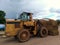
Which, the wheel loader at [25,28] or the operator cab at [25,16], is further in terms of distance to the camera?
the operator cab at [25,16]

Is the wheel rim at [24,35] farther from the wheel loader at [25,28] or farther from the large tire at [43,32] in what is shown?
the large tire at [43,32]

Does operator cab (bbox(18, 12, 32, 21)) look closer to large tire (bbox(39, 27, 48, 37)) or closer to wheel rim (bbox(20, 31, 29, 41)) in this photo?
wheel rim (bbox(20, 31, 29, 41))

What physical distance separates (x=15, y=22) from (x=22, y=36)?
1.25 meters

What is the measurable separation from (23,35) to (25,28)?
100 centimetres

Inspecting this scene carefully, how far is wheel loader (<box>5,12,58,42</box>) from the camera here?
11648 mm

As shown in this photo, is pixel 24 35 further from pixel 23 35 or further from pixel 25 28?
pixel 25 28

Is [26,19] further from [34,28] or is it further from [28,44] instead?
[28,44]

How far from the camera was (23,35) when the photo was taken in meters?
11.9

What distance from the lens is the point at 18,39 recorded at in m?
11.7

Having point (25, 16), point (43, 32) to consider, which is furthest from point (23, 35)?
point (43, 32)

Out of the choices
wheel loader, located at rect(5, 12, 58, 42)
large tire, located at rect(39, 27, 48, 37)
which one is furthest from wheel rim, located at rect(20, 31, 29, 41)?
large tire, located at rect(39, 27, 48, 37)

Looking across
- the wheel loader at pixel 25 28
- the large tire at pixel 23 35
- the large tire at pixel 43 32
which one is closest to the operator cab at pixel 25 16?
the wheel loader at pixel 25 28

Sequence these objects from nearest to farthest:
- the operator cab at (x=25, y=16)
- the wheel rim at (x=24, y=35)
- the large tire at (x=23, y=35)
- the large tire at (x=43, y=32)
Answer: the large tire at (x=23, y=35), the wheel rim at (x=24, y=35), the operator cab at (x=25, y=16), the large tire at (x=43, y=32)

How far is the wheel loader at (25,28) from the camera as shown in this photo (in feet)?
38.2
